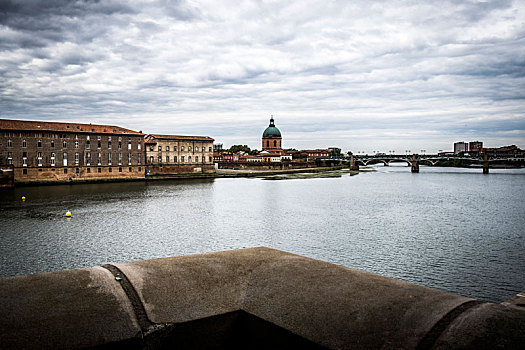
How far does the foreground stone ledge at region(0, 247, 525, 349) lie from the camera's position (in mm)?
3166

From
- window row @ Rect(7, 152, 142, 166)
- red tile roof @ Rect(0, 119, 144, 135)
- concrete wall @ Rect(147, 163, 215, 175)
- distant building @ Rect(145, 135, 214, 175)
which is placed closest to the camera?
window row @ Rect(7, 152, 142, 166)

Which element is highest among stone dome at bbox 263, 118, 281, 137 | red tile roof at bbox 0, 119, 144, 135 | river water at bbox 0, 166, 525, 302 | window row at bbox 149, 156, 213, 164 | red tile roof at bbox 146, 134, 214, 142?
stone dome at bbox 263, 118, 281, 137

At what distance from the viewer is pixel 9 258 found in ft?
56.8

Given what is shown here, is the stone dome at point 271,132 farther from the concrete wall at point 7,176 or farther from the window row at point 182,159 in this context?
the concrete wall at point 7,176

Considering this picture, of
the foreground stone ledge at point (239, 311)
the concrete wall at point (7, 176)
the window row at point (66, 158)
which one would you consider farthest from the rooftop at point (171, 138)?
the foreground stone ledge at point (239, 311)

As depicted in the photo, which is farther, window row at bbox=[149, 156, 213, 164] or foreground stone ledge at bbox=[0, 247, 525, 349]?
window row at bbox=[149, 156, 213, 164]

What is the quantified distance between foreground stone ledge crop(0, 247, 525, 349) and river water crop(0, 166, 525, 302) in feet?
34.7

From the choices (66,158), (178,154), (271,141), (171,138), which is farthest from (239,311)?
(271,141)

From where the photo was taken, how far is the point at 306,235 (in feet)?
74.0

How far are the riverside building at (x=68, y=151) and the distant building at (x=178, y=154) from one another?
17.8 feet

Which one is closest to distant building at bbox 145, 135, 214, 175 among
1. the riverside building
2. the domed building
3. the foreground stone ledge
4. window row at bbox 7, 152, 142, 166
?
the riverside building

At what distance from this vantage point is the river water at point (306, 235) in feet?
51.6

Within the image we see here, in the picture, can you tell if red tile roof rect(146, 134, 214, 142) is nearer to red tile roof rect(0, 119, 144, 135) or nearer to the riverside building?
red tile roof rect(0, 119, 144, 135)

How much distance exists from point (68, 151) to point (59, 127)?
4675 mm
